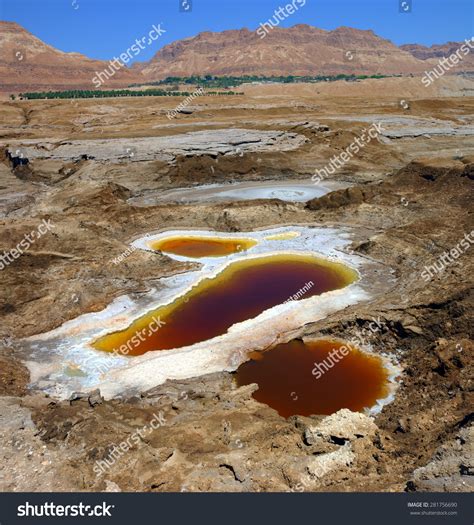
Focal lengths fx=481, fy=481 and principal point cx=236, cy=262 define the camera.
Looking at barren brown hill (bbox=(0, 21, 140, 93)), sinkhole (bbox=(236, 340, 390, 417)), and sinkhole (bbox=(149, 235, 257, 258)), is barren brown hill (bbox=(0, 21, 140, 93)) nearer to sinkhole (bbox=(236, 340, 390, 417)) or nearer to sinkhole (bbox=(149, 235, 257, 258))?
sinkhole (bbox=(149, 235, 257, 258))

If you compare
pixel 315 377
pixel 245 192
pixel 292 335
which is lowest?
pixel 315 377

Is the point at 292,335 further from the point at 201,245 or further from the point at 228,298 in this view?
the point at 201,245

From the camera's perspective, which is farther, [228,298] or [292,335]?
[228,298]

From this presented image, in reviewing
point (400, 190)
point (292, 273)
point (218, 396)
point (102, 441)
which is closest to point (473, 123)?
point (400, 190)

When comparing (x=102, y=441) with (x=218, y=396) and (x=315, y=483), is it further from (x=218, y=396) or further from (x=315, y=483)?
(x=315, y=483)

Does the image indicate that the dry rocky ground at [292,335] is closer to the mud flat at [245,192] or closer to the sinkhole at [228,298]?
the mud flat at [245,192]

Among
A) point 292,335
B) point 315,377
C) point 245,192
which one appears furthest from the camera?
point 245,192

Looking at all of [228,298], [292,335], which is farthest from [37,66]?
[292,335]
